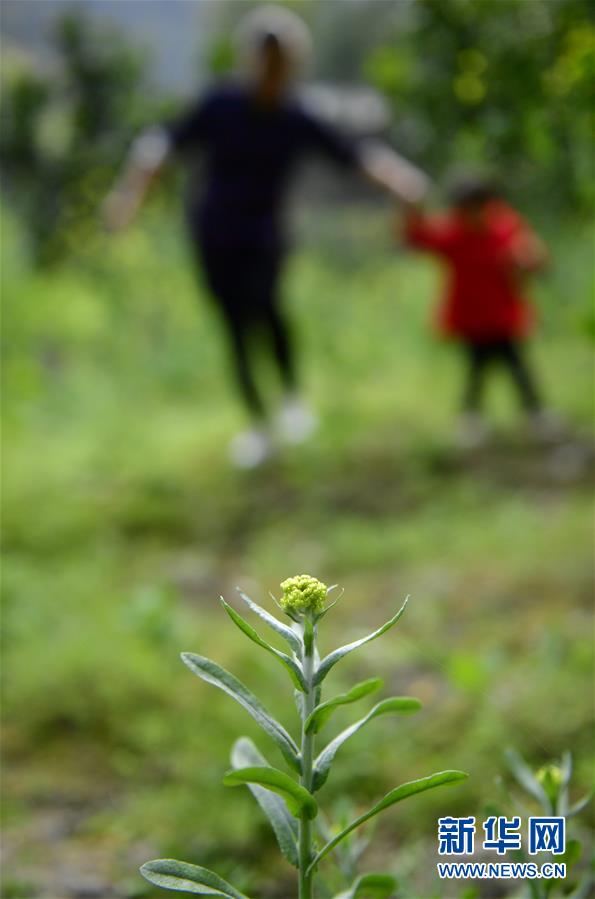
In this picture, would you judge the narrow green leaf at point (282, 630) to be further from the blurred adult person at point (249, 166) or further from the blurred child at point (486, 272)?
the blurred child at point (486, 272)

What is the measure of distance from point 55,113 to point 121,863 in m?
4.13

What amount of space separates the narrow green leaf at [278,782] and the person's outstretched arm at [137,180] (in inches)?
155

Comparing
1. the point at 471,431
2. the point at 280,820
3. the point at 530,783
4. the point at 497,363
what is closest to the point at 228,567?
the point at 471,431

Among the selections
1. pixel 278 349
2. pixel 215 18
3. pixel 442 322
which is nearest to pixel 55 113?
pixel 278 349

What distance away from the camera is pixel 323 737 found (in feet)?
7.01

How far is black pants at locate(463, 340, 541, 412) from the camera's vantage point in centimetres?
524

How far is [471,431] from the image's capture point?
5.28 meters

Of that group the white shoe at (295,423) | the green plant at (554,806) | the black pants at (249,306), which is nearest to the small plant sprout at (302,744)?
the green plant at (554,806)

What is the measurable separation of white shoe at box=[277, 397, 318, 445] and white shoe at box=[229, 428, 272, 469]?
0.39 ft

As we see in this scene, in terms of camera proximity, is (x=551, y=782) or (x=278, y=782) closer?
(x=278, y=782)

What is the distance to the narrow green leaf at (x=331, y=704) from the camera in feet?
3.21

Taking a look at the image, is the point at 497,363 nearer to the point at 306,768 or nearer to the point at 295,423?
the point at 295,423

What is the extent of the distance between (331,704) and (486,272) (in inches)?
171

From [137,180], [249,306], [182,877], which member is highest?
[137,180]
